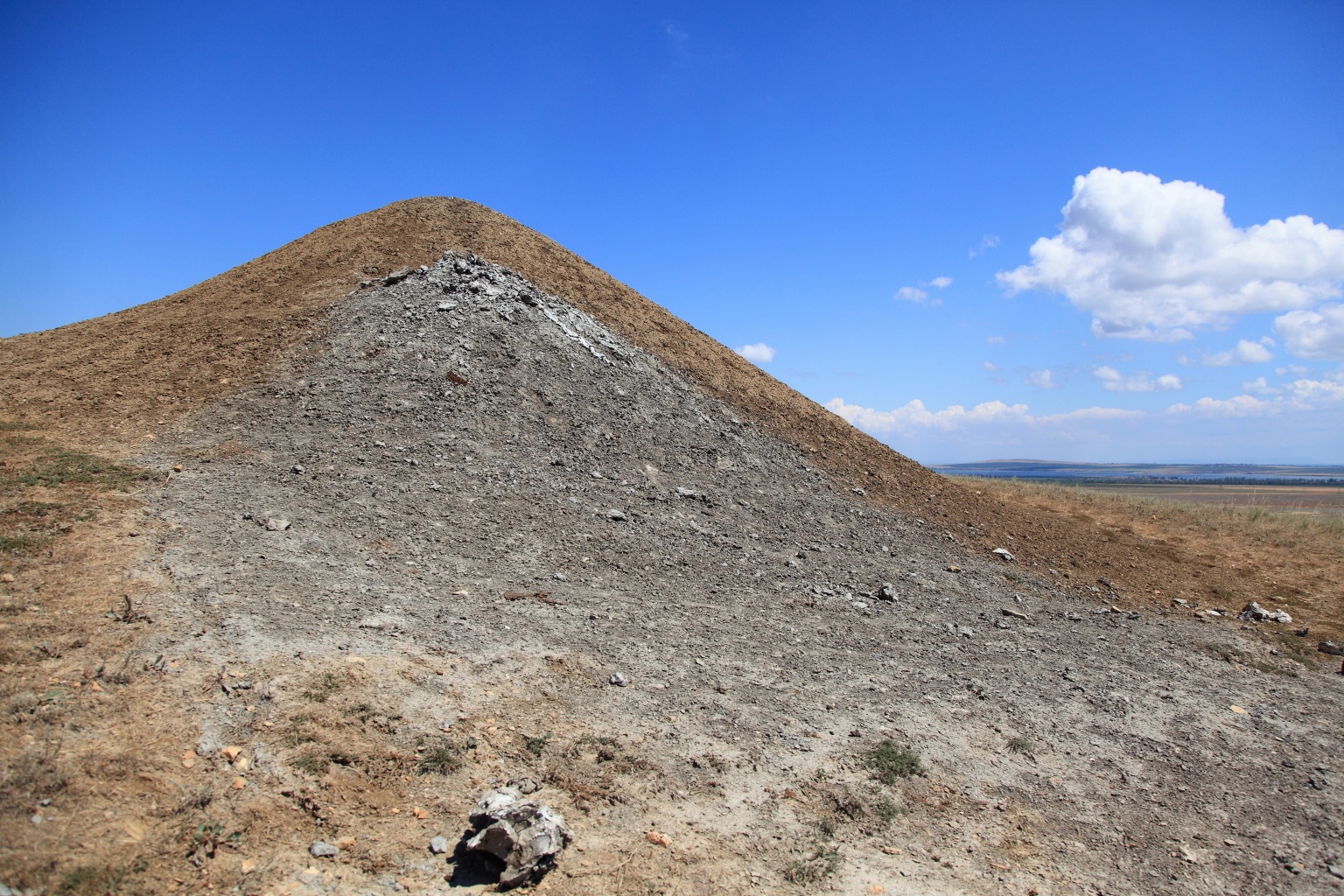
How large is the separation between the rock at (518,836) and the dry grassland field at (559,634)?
126 mm

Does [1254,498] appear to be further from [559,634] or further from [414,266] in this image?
[559,634]

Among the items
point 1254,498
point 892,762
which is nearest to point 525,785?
point 892,762

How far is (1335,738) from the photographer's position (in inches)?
277

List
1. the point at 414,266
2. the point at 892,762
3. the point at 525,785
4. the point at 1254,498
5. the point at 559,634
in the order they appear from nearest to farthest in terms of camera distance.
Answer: the point at 525,785 → the point at 892,762 → the point at 559,634 → the point at 414,266 → the point at 1254,498

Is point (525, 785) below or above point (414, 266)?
below

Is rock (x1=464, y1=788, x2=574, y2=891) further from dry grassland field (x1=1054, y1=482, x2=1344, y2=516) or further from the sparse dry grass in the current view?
dry grassland field (x1=1054, y1=482, x2=1344, y2=516)

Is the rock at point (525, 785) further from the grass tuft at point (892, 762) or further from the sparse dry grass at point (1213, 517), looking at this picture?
the sparse dry grass at point (1213, 517)

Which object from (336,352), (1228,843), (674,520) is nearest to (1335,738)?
(1228,843)

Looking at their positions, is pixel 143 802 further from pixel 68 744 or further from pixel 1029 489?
pixel 1029 489

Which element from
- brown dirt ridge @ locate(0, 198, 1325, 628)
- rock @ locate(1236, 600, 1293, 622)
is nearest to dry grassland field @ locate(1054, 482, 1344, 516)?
brown dirt ridge @ locate(0, 198, 1325, 628)

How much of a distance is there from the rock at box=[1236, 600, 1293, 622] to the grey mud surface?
2.70 ft

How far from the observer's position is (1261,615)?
1083cm

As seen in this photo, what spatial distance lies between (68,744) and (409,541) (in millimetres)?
4336

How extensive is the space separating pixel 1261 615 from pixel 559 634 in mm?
10819
